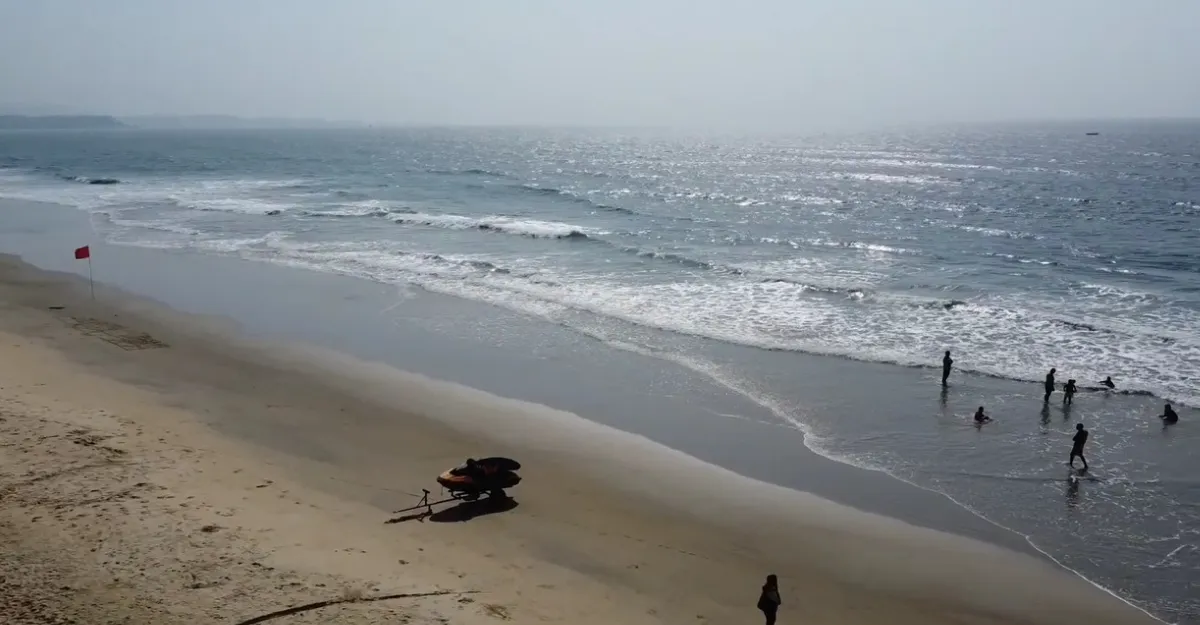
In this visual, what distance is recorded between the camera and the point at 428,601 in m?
9.57

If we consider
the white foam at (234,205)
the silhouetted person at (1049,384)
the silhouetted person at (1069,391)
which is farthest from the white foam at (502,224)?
the silhouetted person at (1069,391)

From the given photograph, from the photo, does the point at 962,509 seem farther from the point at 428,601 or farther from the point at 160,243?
the point at 160,243

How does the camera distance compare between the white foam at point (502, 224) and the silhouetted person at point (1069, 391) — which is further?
the white foam at point (502, 224)

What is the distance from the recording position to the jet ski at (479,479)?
1286 cm

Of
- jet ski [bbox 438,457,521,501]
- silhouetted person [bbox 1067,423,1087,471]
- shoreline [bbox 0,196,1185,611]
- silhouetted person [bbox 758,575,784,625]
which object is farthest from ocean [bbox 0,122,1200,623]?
jet ski [bbox 438,457,521,501]

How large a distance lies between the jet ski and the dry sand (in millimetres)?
312

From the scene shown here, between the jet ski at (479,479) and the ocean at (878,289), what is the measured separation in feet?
21.3

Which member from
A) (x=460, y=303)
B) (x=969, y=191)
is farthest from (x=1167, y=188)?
(x=460, y=303)

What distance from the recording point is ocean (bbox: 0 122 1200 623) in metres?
15.0

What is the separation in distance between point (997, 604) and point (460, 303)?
19.6 m

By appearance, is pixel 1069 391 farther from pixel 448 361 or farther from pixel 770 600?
pixel 448 361

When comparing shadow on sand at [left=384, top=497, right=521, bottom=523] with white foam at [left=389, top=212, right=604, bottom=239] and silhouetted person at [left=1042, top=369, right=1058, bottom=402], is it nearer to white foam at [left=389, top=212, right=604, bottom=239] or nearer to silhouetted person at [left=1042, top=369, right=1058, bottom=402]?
silhouetted person at [left=1042, top=369, right=1058, bottom=402]

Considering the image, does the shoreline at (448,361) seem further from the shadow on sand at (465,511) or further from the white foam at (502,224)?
the white foam at (502,224)

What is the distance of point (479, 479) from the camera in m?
12.9
